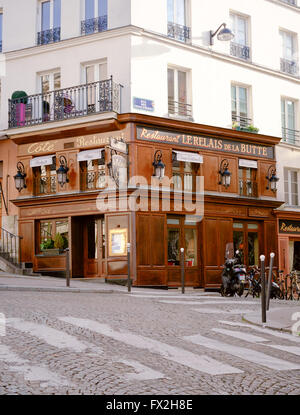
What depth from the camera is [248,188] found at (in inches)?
852

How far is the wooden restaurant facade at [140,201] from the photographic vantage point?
1852cm

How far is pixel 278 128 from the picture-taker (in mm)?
22859

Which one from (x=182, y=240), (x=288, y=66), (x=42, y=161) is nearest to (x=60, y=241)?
(x=42, y=161)

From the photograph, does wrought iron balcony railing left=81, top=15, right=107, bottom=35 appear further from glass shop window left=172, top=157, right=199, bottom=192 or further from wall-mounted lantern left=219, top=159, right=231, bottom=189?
wall-mounted lantern left=219, top=159, right=231, bottom=189

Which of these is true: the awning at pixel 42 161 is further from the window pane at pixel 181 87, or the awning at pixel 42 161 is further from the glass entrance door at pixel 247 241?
the glass entrance door at pixel 247 241

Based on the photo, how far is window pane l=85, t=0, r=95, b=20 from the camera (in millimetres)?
19953

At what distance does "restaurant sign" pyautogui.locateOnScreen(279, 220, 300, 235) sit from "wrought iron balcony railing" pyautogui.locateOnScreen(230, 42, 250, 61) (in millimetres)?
6537

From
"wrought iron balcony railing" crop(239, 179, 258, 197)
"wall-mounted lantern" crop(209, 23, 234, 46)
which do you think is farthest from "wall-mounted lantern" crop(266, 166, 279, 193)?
"wall-mounted lantern" crop(209, 23, 234, 46)

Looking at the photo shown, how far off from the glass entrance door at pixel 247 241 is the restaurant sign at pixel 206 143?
2695mm

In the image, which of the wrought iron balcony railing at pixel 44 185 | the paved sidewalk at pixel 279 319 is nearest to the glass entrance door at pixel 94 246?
the wrought iron balcony railing at pixel 44 185

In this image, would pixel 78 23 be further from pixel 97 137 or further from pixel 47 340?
pixel 47 340

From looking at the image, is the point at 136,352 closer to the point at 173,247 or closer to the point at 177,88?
the point at 173,247

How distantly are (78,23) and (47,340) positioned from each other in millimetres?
15448
